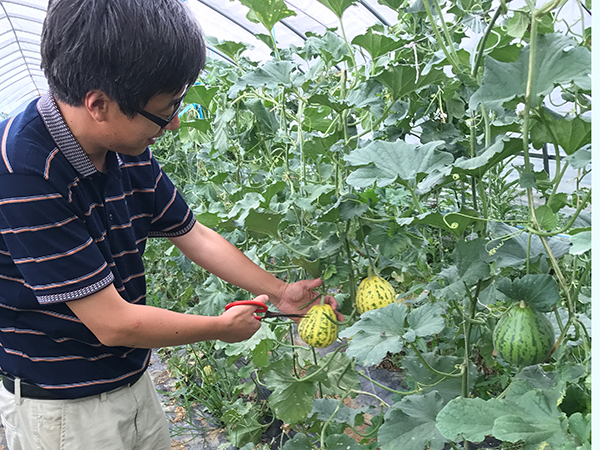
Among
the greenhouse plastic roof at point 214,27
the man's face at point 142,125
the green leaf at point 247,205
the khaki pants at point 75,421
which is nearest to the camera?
the man's face at point 142,125

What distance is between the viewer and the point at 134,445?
147cm

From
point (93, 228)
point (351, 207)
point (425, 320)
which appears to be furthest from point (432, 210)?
point (93, 228)

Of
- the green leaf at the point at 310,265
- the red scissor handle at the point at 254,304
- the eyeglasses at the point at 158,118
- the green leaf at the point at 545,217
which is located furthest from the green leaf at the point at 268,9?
the green leaf at the point at 545,217

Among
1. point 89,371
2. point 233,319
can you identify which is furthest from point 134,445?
point 233,319

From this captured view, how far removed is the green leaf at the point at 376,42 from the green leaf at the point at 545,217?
1.78ft

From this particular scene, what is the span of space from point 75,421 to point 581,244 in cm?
122

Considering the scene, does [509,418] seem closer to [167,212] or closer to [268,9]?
[167,212]

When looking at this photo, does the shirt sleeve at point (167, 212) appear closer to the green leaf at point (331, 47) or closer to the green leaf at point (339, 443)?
the green leaf at point (331, 47)

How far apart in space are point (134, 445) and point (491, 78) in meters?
1.34

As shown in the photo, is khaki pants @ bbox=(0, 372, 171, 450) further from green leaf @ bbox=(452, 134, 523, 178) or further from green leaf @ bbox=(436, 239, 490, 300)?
green leaf @ bbox=(452, 134, 523, 178)

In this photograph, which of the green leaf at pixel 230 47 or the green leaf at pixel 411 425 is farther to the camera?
the green leaf at pixel 230 47

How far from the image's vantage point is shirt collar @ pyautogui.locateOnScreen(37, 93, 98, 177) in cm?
108

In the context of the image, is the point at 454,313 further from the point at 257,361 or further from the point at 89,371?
the point at 89,371

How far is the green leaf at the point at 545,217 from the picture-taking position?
2.65ft
